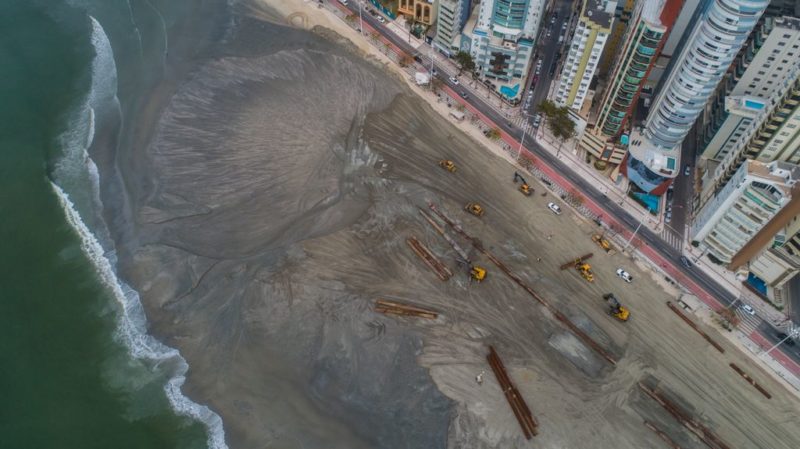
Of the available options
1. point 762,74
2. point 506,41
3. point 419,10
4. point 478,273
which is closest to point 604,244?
point 478,273

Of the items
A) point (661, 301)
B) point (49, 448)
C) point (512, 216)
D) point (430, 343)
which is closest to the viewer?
point (49, 448)

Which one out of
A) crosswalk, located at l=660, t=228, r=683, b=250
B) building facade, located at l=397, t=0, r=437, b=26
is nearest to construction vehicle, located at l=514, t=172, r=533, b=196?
crosswalk, located at l=660, t=228, r=683, b=250

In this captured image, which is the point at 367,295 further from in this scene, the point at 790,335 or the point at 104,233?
the point at 790,335

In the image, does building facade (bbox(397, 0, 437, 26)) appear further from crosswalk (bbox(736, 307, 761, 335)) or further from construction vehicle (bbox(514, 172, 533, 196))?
crosswalk (bbox(736, 307, 761, 335))

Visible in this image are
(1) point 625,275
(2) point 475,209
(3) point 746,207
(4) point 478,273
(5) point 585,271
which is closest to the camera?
(3) point 746,207

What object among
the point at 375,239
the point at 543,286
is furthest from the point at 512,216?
the point at 375,239

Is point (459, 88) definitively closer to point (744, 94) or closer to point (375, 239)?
point (375, 239)

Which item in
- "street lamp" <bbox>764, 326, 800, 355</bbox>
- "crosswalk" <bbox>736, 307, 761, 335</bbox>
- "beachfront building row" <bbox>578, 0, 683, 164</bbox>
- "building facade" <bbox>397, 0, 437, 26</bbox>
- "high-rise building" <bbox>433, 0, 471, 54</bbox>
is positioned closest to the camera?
"street lamp" <bbox>764, 326, 800, 355</bbox>
